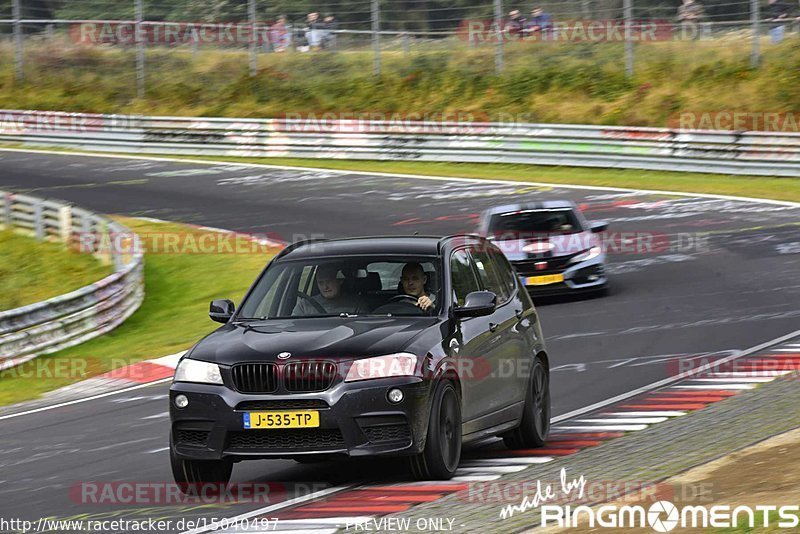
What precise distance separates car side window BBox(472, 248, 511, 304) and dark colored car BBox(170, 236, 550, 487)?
0.02 metres

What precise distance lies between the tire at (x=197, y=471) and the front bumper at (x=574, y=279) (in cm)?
1067

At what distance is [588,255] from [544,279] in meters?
0.74

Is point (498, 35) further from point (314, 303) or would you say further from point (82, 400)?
point (314, 303)

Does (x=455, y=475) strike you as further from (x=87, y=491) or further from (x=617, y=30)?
(x=617, y=30)

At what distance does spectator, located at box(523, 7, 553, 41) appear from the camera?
37294 mm

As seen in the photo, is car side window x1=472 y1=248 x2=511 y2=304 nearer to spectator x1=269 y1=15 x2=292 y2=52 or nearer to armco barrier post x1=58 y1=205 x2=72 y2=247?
armco barrier post x1=58 y1=205 x2=72 y2=247

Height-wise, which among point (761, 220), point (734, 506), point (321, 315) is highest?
point (321, 315)

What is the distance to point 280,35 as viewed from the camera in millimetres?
40438

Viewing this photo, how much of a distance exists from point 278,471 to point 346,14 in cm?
2993

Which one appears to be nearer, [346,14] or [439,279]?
[439,279]

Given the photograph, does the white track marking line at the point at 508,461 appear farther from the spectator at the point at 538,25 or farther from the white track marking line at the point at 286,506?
the spectator at the point at 538,25

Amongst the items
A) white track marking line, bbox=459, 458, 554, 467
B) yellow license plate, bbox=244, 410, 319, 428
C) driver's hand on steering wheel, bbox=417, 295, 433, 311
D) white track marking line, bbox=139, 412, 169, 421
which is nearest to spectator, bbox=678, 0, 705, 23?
→ white track marking line, bbox=139, 412, 169, 421

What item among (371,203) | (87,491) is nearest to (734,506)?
(87,491)

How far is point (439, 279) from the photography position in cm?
953
